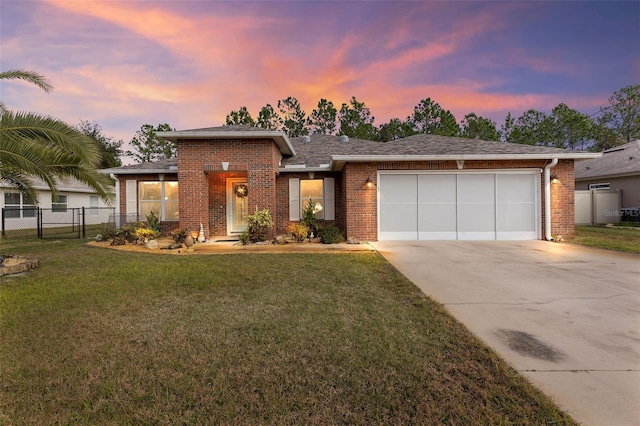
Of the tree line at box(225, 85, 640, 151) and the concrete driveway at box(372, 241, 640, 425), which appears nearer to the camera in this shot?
the concrete driveway at box(372, 241, 640, 425)

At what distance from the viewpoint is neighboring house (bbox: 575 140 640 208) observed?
15961 mm

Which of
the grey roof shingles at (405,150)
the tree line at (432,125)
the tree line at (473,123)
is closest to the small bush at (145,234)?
the grey roof shingles at (405,150)

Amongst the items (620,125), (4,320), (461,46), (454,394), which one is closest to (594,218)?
(461,46)

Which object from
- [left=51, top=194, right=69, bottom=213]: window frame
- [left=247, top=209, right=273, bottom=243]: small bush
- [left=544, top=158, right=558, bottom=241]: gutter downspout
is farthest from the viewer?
[left=51, top=194, right=69, bottom=213]: window frame

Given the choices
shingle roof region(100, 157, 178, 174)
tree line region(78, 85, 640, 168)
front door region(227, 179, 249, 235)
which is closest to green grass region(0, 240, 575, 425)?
front door region(227, 179, 249, 235)

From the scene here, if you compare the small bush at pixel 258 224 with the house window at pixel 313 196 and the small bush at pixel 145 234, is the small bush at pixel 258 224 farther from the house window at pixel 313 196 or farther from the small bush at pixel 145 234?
the small bush at pixel 145 234

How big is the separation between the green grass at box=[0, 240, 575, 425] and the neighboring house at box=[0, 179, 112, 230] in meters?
14.9

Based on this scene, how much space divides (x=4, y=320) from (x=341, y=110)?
106 feet

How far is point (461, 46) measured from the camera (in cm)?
1191

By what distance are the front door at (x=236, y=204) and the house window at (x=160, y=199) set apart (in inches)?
93.3

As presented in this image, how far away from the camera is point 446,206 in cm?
1114

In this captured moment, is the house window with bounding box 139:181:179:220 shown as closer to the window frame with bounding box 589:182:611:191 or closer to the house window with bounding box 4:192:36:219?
the house window with bounding box 4:192:36:219

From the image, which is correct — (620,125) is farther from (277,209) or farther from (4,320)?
(4,320)

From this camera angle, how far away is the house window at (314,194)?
12.5 m
